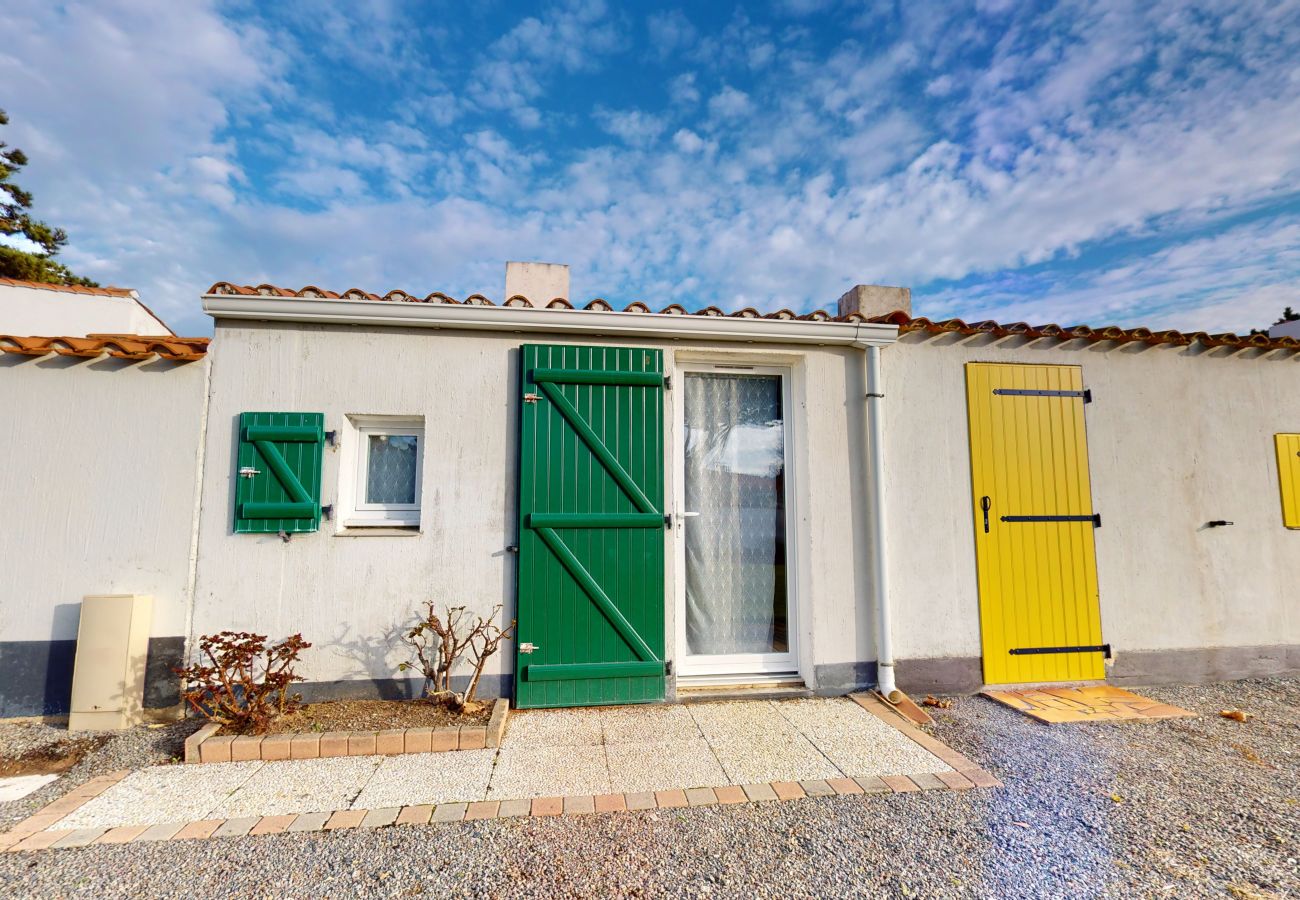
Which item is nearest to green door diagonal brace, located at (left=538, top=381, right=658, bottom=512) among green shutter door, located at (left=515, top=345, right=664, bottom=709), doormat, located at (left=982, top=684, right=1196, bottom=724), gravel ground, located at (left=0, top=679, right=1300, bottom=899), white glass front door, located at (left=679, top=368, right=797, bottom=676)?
green shutter door, located at (left=515, top=345, right=664, bottom=709)

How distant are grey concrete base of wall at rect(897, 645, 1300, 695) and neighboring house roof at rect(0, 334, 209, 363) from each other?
5.22 metres

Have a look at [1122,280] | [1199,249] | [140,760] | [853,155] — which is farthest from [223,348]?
[1199,249]

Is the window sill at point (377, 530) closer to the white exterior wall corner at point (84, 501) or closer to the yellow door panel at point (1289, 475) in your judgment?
the white exterior wall corner at point (84, 501)

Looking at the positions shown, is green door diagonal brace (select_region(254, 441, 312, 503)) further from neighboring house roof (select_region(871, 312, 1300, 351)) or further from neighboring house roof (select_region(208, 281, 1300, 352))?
neighboring house roof (select_region(871, 312, 1300, 351))

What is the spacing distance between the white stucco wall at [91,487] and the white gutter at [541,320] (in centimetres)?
70

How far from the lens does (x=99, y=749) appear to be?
9.37ft

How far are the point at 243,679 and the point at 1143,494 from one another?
643 centimetres

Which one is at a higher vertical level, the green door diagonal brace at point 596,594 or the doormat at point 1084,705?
the green door diagonal brace at point 596,594

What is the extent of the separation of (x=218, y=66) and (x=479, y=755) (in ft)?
19.1

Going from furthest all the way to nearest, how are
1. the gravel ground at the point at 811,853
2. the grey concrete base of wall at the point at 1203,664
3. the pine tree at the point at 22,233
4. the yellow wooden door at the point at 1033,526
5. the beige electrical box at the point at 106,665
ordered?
the pine tree at the point at 22,233, the grey concrete base of wall at the point at 1203,664, the yellow wooden door at the point at 1033,526, the beige electrical box at the point at 106,665, the gravel ground at the point at 811,853

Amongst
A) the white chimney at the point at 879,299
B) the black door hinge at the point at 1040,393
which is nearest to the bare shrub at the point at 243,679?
the white chimney at the point at 879,299

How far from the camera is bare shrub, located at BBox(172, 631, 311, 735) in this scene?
2.89m

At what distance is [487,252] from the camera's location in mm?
5059

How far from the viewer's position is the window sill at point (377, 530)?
334 centimetres
